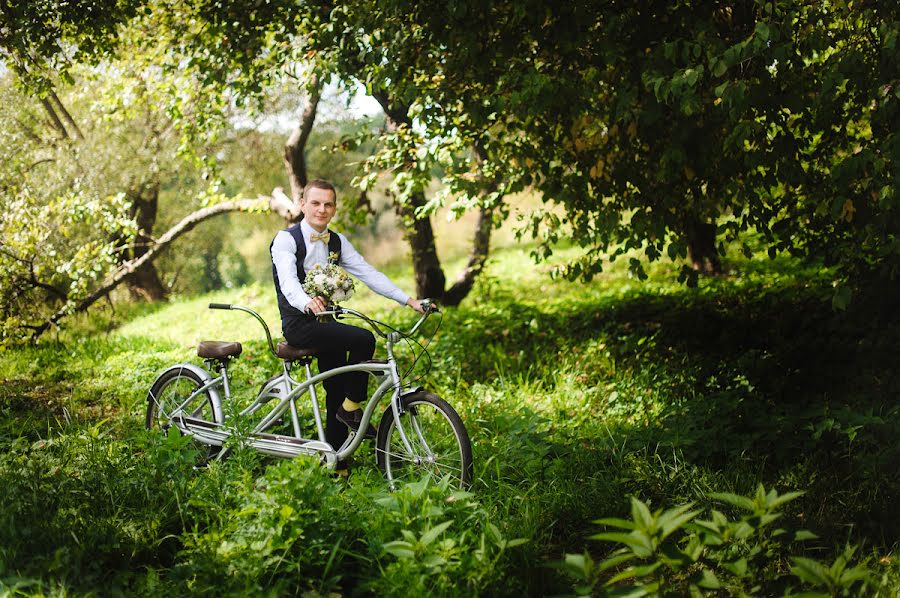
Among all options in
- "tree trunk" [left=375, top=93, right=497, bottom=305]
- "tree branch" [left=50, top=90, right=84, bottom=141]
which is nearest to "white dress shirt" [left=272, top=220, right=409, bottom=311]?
"tree trunk" [left=375, top=93, right=497, bottom=305]

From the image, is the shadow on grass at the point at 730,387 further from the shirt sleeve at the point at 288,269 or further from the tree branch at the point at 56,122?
the tree branch at the point at 56,122

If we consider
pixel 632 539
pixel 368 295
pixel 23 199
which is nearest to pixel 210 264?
pixel 368 295

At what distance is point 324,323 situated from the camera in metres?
4.38

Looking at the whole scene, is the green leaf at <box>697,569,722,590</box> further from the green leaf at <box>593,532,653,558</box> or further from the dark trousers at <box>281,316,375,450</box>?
the dark trousers at <box>281,316,375,450</box>

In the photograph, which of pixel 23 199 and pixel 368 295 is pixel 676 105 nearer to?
pixel 23 199

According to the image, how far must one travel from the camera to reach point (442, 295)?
A: 380 inches

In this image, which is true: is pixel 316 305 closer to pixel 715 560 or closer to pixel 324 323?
pixel 324 323

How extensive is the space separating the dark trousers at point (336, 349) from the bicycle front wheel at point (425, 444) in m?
0.40

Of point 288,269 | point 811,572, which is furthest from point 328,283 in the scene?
point 811,572

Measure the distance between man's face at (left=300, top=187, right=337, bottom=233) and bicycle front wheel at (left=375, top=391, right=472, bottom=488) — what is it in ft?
4.18

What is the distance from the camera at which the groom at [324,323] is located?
4.36 metres

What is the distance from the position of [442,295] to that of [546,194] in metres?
4.34

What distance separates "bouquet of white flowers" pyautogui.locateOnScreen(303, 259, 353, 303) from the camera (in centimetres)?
429

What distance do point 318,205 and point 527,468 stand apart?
2.03 metres
